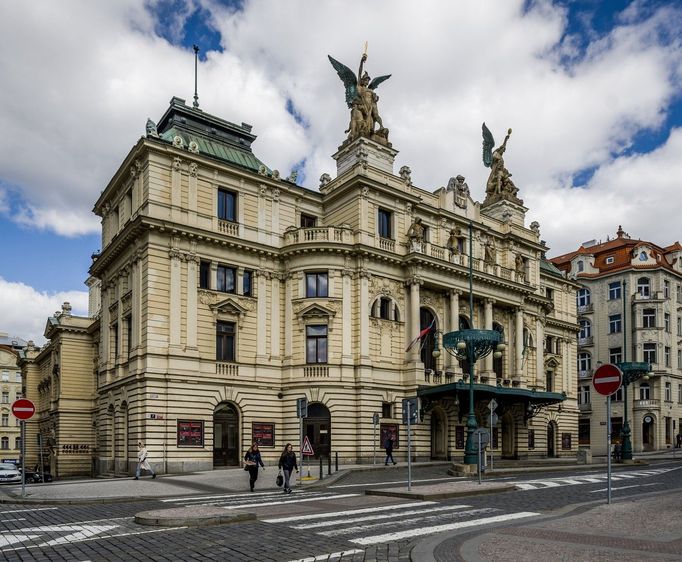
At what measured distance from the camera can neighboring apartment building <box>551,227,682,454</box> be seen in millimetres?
64562

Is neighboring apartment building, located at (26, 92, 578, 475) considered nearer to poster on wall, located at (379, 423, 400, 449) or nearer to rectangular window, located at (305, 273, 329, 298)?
rectangular window, located at (305, 273, 329, 298)

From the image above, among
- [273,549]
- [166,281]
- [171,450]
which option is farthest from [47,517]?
[166,281]

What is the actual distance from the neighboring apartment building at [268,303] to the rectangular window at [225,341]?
80mm

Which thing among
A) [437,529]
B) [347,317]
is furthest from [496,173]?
[437,529]

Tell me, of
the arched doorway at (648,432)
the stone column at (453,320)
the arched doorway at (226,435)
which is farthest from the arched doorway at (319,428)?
the arched doorway at (648,432)

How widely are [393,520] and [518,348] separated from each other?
35529 millimetres

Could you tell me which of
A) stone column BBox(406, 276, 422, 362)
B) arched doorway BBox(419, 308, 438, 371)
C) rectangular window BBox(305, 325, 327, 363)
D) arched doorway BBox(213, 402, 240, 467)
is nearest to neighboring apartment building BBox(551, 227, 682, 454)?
arched doorway BBox(419, 308, 438, 371)

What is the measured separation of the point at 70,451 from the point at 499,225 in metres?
36.2

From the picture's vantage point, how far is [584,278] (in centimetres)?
7075

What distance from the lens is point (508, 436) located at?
156 ft

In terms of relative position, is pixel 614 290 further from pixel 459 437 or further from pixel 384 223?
pixel 384 223

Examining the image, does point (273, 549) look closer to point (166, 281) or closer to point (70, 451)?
point (166, 281)

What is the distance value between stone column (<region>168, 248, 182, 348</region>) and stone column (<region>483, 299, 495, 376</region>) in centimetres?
2053

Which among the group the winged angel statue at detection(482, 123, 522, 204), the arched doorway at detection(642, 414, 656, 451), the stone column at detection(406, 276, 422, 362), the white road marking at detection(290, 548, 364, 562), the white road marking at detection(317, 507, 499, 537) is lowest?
the arched doorway at detection(642, 414, 656, 451)
